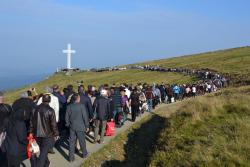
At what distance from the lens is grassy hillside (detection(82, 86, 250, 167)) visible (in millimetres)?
12250

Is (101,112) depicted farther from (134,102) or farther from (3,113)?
(134,102)

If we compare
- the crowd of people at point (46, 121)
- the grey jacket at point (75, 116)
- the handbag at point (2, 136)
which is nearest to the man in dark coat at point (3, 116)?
the crowd of people at point (46, 121)

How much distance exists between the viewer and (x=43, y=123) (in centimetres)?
1298

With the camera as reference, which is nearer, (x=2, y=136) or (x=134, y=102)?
(x=2, y=136)

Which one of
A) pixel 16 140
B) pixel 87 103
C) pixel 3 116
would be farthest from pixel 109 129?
pixel 16 140

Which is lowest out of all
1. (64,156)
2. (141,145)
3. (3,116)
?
(64,156)

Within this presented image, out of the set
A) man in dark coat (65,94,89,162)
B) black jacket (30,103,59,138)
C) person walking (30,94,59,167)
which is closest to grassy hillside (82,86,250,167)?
man in dark coat (65,94,89,162)

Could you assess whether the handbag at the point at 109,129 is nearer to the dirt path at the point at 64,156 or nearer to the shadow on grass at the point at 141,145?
the dirt path at the point at 64,156

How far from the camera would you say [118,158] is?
16.5 metres

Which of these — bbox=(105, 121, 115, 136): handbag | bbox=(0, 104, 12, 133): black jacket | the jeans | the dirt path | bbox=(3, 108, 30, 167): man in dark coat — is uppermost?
bbox=(0, 104, 12, 133): black jacket

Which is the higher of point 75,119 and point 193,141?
point 75,119

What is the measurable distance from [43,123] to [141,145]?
17.6ft

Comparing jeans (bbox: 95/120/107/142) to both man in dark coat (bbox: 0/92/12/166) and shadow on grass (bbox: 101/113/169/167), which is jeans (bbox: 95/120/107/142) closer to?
shadow on grass (bbox: 101/113/169/167)

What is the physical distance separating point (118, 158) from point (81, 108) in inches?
95.4
